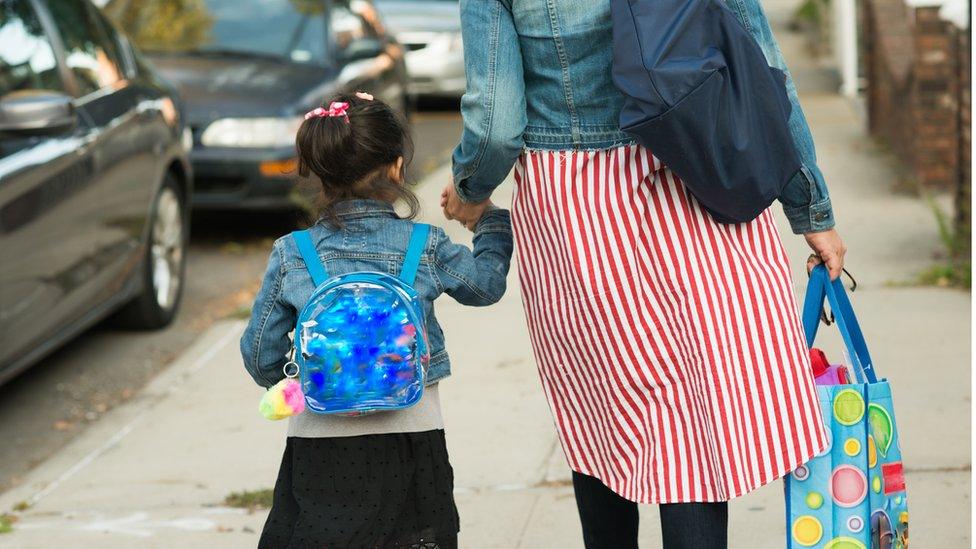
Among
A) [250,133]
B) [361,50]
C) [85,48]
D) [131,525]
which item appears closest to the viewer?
[131,525]

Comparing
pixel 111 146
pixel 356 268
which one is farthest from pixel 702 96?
pixel 111 146

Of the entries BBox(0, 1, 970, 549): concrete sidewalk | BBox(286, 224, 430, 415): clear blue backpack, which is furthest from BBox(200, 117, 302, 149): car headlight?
BBox(286, 224, 430, 415): clear blue backpack

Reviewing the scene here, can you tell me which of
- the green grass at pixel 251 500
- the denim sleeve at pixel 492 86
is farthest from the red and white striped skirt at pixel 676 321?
the green grass at pixel 251 500

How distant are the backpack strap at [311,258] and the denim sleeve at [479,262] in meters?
0.22

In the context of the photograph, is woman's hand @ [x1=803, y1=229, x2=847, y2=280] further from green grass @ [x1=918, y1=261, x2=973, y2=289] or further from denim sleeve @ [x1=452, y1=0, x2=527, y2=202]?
green grass @ [x1=918, y1=261, x2=973, y2=289]

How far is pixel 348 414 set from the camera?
278 centimetres

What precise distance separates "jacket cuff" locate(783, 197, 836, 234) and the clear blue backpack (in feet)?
2.49

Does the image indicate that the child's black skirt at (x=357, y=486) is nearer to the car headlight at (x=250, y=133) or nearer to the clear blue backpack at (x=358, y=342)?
the clear blue backpack at (x=358, y=342)

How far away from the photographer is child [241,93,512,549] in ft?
9.05

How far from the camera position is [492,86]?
2.61m

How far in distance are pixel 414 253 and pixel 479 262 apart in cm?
15

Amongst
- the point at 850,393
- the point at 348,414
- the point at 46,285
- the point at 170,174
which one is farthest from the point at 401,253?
the point at 170,174

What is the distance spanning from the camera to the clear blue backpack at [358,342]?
2.66 metres

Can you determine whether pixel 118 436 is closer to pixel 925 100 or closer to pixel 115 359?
pixel 115 359
